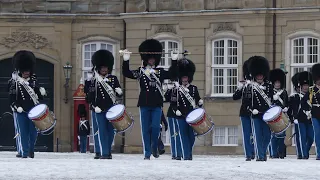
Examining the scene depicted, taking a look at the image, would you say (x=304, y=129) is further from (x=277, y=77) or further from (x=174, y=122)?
(x=174, y=122)

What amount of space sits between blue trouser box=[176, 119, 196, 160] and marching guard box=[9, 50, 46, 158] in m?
2.54

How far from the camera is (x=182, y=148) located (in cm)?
2866

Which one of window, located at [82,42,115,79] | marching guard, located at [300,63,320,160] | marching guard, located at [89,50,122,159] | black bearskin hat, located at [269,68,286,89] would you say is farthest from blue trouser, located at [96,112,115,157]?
window, located at [82,42,115,79]

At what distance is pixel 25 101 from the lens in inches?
1113

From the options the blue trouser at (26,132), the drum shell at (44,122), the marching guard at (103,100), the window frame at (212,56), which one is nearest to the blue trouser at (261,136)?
the marching guard at (103,100)

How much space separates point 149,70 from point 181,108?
1.37 metres

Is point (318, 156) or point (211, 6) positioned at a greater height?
point (211, 6)

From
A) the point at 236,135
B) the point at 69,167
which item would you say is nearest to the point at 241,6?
the point at 236,135

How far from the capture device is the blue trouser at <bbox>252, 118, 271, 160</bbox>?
28188 mm

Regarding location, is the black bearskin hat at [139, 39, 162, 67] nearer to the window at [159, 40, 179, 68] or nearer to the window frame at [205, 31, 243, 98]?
the window frame at [205, 31, 243, 98]

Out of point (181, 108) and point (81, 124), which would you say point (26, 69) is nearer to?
point (181, 108)

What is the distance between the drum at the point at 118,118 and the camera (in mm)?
27172

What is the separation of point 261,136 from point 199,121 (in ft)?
3.97

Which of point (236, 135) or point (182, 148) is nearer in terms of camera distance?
point (182, 148)
